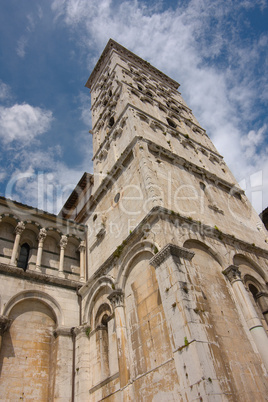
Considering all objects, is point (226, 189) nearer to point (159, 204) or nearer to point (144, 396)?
point (159, 204)

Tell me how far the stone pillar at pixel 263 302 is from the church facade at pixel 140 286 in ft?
0.13

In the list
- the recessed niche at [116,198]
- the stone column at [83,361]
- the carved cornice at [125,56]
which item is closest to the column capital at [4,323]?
the stone column at [83,361]

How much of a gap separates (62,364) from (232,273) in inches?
280

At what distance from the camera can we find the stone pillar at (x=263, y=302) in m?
11.2

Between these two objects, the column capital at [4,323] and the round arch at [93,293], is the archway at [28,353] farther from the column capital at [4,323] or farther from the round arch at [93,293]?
the round arch at [93,293]

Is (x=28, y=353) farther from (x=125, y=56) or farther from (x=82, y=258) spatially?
(x=125, y=56)

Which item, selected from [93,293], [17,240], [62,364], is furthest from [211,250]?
[17,240]

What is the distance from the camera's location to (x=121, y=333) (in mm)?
10359

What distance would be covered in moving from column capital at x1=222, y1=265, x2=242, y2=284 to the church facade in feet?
0.16

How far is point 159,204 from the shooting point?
11492 mm

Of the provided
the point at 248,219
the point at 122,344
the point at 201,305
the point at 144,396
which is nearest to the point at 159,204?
the point at 201,305

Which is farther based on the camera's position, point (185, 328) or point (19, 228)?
point (19, 228)

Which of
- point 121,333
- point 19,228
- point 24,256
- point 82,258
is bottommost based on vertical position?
point 121,333

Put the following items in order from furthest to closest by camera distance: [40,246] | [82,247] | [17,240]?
[82,247] → [40,246] → [17,240]
